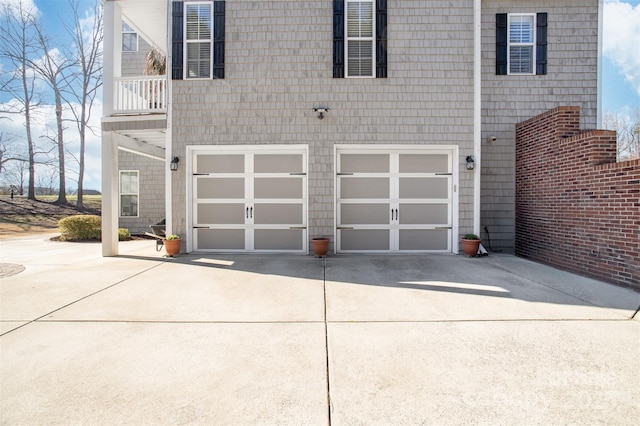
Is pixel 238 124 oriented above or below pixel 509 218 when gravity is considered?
above

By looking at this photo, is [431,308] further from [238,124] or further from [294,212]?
[238,124]

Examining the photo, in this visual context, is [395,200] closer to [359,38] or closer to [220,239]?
[359,38]

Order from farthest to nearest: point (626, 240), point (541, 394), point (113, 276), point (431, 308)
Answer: point (113, 276) → point (626, 240) → point (431, 308) → point (541, 394)

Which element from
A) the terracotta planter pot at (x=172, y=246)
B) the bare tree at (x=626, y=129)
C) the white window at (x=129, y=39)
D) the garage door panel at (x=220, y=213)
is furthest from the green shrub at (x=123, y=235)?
the bare tree at (x=626, y=129)

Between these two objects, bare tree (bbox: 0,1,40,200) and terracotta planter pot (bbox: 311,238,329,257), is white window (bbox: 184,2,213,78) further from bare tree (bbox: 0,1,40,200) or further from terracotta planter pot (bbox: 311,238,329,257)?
bare tree (bbox: 0,1,40,200)

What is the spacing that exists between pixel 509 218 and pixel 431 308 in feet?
16.2

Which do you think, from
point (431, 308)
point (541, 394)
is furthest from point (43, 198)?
point (541, 394)

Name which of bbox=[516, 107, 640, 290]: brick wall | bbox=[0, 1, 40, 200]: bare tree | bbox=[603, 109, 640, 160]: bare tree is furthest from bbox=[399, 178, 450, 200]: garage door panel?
bbox=[0, 1, 40, 200]: bare tree

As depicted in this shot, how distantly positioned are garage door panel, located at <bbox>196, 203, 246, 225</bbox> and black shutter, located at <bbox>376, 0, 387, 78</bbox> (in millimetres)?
4352

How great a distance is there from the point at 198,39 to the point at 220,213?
388 centimetres

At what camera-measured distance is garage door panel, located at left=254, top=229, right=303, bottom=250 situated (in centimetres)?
716

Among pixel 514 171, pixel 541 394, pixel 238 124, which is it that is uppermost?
pixel 238 124

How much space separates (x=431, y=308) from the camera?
363 centimetres

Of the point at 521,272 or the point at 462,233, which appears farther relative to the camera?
the point at 462,233
